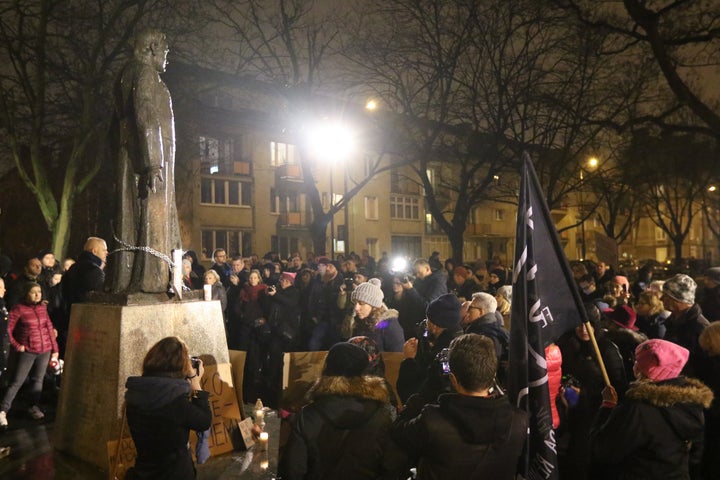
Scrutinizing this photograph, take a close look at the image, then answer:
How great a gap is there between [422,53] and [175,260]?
42.1 ft

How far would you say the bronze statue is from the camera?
6016 mm

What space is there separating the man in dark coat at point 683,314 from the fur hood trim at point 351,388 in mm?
3687

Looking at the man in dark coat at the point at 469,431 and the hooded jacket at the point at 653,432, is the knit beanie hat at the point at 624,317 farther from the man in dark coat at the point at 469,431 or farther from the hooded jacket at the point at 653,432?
the man in dark coat at the point at 469,431

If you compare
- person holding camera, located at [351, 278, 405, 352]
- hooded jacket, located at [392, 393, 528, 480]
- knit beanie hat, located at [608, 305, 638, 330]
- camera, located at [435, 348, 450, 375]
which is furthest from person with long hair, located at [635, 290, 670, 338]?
hooded jacket, located at [392, 393, 528, 480]

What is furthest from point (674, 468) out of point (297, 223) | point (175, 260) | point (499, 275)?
point (297, 223)

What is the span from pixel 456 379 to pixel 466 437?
11.9 inches

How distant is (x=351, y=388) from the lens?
3443mm

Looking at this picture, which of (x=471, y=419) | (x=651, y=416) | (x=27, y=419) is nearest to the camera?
(x=471, y=419)

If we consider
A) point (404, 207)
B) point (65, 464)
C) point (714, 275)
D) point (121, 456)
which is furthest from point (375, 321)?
point (404, 207)

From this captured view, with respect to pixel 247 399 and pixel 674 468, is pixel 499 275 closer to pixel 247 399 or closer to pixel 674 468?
pixel 247 399

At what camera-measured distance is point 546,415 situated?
12.5ft

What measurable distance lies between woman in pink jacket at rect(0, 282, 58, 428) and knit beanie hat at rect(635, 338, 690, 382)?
682cm

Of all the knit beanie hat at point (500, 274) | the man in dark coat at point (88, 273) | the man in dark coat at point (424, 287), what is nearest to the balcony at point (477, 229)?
the knit beanie hat at point (500, 274)

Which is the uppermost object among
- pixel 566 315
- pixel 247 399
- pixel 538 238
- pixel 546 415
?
pixel 538 238
